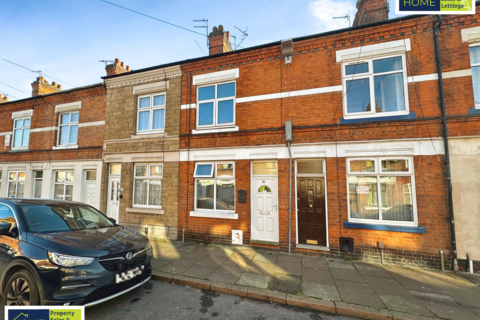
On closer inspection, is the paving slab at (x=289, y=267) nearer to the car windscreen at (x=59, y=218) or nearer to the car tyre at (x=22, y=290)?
the car windscreen at (x=59, y=218)

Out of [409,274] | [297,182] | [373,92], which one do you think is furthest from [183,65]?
[409,274]

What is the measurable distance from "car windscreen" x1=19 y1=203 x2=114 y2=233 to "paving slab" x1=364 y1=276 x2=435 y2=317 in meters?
5.79

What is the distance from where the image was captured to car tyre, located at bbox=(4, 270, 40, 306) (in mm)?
3008

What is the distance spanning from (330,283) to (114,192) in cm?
861

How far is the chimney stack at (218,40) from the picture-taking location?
8.80 m

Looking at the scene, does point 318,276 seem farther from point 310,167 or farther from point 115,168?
point 115,168

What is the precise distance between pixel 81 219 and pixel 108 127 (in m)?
6.14

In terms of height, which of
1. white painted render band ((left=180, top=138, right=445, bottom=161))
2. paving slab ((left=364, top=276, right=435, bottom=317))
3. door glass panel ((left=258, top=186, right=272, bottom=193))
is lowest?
paving slab ((left=364, top=276, right=435, bottom=317))

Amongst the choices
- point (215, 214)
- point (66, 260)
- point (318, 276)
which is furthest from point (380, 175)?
point (66, 260)

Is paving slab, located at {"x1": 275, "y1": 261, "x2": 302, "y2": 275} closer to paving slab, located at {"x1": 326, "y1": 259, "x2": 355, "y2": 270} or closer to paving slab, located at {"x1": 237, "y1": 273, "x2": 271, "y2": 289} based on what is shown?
paving slab, located at {"x1": 237, "y1": 273, "x2": 271, "y2": 289}

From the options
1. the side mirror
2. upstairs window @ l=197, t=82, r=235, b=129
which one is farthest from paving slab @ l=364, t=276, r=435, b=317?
the side mirror

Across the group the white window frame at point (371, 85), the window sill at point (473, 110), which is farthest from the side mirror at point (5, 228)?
the window sill at point (473, 110)

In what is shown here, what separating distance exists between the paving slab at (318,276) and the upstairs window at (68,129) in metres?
11.3

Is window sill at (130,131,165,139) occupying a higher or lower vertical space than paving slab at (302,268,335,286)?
higher
